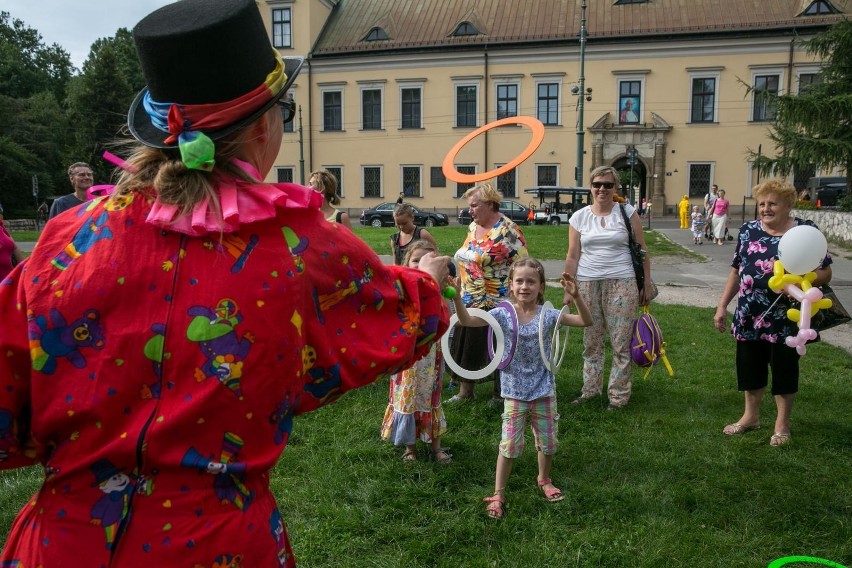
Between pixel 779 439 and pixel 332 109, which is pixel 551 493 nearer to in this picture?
pixel 779 439

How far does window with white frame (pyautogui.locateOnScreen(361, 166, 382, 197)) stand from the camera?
42.7 metres

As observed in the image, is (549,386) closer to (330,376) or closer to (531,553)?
(531,553)

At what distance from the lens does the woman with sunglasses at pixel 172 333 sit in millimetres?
1307

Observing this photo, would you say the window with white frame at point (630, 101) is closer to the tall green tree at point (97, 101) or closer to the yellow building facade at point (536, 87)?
the yellow building facade at point (536, 87)

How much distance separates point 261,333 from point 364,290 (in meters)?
0.31

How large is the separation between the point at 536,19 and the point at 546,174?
929cm

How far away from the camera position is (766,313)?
491 cm

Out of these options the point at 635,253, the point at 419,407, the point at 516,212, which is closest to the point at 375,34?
the point at 516,212

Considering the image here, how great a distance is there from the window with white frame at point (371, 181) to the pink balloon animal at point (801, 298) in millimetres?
38846

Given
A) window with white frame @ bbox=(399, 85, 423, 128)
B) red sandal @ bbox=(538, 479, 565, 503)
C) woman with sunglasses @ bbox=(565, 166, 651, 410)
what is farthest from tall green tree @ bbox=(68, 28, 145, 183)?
red sandal @ bbox=(538, 479, 565, 503)

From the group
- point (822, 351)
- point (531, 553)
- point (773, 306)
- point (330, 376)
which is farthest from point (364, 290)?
point (822, 351)

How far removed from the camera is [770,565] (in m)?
3.35

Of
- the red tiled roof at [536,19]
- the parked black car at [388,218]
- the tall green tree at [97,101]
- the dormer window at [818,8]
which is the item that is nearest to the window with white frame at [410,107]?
the red tiled roof at [536,19]

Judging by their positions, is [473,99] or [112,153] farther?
[473,99]
